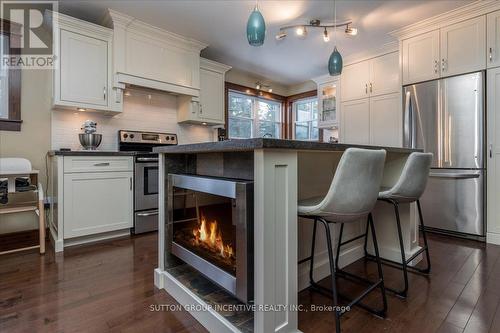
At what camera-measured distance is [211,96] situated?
4094mm

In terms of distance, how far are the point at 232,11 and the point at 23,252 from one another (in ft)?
10.4

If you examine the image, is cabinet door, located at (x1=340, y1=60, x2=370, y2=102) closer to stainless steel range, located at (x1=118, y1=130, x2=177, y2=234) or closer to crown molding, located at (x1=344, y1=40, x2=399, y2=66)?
crown molding, located at (x1=344, y1=40, x2=399, y2=66)

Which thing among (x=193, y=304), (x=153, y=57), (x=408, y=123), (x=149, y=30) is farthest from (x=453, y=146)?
(x=149, y=30)

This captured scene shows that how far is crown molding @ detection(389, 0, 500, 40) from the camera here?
2.75 m

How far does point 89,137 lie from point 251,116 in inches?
119

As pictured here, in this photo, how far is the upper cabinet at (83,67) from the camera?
273 centimetres

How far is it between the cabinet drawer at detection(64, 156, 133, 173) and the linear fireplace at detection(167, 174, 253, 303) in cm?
144

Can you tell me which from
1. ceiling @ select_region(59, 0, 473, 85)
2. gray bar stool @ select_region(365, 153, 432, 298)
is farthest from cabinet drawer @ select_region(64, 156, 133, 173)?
gray bar stool @ select_region(365, 153, 432, 298)

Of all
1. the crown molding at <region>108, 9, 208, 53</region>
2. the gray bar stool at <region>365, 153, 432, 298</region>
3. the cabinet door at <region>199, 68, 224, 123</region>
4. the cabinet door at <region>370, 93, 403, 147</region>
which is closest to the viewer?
the gray bar stool at <region>365, 153, 432, 298</region>

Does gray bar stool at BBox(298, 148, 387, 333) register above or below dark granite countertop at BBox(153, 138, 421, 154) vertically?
below

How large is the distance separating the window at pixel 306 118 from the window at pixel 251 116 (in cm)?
38

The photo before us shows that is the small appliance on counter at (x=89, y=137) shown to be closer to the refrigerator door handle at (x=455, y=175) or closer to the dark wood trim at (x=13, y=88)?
the dark wood trim at (x=13, y=88)

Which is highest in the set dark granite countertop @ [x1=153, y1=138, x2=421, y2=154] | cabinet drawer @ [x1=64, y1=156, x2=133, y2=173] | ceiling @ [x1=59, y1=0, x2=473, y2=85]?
ceiling @ [x1=59, y1=0, x2=473, y2=85]

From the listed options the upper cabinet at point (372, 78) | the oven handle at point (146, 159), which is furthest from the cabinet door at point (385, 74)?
the oven handle at point (146, 159)
